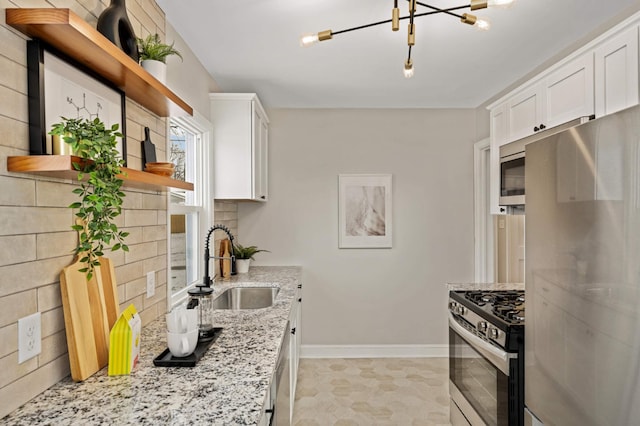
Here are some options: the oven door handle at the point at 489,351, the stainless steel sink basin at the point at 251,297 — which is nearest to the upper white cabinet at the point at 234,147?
the stainless steel sink basin at the point at 251,297

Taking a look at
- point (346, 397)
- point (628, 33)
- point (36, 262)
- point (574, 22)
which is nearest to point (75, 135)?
point (36, 262)

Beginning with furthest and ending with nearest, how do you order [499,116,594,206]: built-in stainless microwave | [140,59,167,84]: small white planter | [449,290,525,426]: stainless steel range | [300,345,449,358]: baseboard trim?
[300,345,449,358]: baseboard trim → [499,116,594,206]: built-in stainless microwave → [449,290,525,426]: stainless steel range → [140,59,167,84]: small white planter

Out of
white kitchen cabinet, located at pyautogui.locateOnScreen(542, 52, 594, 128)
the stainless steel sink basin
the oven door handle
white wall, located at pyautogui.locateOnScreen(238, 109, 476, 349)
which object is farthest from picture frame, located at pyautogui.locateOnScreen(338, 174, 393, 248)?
white kitchen cabinet, located at pyautogui.locateOnScreen(542, 52, 594, 128)

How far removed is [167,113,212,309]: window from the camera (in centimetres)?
274

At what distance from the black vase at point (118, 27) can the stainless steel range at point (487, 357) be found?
6.42ft

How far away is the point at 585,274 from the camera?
3.85 ft

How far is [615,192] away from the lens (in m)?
1.06

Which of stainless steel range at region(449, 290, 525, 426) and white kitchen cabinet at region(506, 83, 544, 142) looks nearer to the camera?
stainless steel range at region(449, 290, 525, 426)

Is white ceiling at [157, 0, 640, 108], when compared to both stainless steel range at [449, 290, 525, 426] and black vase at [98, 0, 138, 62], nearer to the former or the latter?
black vase at [98, 0, 138, 62]

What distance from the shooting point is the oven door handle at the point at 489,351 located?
1.87 m

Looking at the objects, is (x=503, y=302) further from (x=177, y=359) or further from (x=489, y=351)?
(x=177, y=359)

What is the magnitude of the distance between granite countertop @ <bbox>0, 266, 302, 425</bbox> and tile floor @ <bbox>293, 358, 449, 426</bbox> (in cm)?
165

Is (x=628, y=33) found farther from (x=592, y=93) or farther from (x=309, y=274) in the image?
(x=309, y=274)

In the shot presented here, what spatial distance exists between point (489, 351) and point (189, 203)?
2.19 metres
